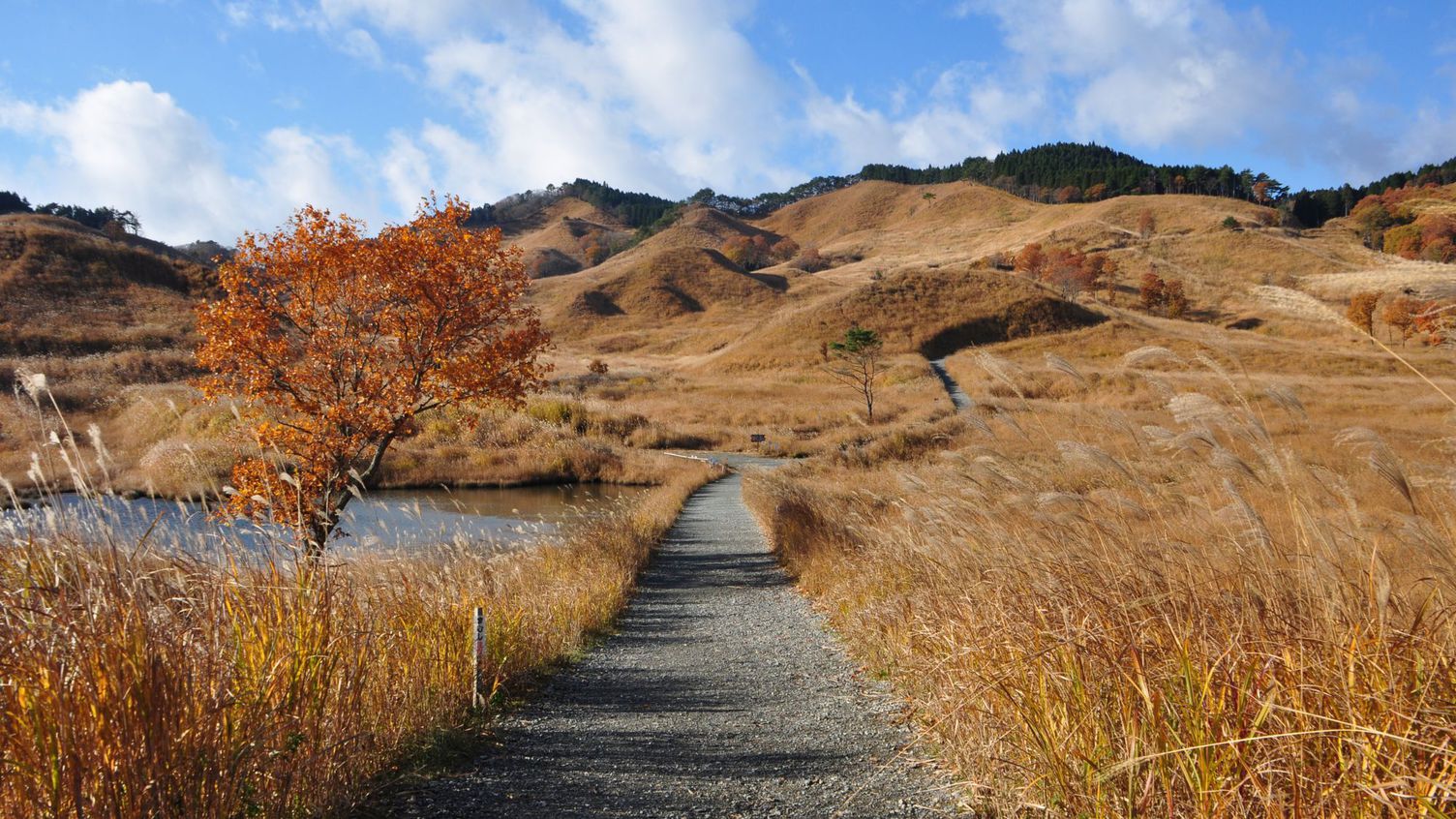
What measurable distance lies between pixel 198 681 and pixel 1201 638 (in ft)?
13.2

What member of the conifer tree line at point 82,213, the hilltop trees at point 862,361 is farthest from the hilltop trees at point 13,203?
the hilltop trees at point 862,361

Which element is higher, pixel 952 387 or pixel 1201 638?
pixel 952 387

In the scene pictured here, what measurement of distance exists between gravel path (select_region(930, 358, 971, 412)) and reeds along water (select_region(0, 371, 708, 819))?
39.2m

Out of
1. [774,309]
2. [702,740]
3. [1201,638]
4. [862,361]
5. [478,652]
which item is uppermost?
[774,309]

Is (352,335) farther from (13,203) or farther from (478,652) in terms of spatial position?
(13,203)

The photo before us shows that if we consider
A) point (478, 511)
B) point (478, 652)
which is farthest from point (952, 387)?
point (478, 652)

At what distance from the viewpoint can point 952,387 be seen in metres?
59.2

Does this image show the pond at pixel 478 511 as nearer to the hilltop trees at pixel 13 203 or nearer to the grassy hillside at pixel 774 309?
the grassy hillside at pixel 774 309

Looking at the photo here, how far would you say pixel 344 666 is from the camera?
13.4 ft

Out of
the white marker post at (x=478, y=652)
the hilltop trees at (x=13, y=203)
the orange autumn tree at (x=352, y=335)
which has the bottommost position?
the white marker post at (x=478, y=652)

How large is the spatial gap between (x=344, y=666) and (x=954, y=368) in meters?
67.8

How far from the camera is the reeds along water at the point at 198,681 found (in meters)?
2.76

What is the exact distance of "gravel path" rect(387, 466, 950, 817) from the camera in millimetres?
4156

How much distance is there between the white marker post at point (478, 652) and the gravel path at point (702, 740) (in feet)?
1.03
